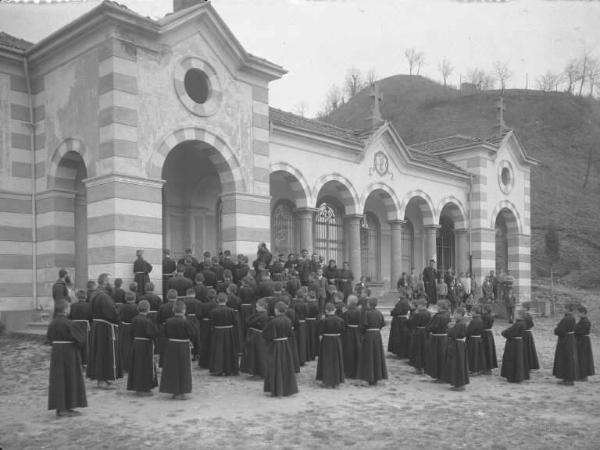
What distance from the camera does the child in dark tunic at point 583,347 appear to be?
1168cm

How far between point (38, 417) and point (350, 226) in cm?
1401

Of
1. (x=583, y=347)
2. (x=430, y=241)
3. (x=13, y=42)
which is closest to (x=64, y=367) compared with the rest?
(x=583, y=347)

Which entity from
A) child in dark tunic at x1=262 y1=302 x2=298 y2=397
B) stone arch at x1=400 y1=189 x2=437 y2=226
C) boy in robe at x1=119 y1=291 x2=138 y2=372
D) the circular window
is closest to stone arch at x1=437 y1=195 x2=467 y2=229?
stone arch at x1=400 y1=189 x2=437 y2=226

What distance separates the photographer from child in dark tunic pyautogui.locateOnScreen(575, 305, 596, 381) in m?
11.7

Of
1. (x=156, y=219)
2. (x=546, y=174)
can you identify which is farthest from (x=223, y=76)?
(x=546, y=174)

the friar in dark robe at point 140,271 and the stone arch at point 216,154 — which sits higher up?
the stone arch at point 216,154

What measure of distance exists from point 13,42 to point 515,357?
560 inches

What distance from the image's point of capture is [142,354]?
9.56 metres

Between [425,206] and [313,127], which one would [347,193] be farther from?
[425,206]

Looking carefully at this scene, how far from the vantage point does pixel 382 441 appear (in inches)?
284

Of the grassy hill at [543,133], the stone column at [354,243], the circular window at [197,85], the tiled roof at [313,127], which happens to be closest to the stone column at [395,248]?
the stone column at [354,243]

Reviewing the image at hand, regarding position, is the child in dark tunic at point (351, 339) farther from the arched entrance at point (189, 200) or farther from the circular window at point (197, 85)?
the arched entrance at point (189, 200)

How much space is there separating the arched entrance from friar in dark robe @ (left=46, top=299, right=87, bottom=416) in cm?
959

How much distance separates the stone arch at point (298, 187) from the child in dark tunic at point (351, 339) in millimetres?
7879
